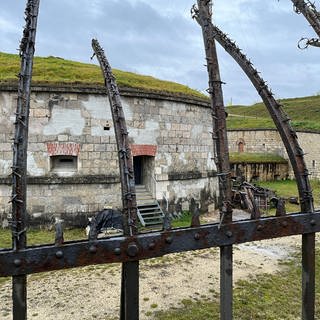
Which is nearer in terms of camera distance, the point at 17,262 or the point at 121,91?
the point at 17,262

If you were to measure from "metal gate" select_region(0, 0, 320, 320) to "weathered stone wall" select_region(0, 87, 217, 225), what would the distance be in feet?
24.6

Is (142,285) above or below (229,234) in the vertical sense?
below

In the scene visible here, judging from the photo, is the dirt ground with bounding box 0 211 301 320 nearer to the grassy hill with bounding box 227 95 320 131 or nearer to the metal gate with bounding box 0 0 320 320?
the metal gate with bounding box 0 0 320 320

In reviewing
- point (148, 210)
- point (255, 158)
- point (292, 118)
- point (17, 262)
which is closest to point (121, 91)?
point (148, 210)

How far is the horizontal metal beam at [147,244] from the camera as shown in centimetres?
208

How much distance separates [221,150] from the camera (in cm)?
254

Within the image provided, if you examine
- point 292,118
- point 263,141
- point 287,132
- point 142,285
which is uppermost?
point 292,118

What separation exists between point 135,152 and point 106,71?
7.80 m

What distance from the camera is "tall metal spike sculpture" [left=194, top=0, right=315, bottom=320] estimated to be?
2725 mm

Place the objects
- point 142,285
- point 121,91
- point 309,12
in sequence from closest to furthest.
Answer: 1. point 309,12
2. point 142,285
3. point 121,91

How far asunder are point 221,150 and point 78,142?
8.28m

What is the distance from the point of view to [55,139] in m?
10.2

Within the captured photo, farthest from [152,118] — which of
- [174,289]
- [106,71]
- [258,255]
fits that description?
[106,71]

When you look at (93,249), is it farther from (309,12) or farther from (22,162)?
(309,12)
